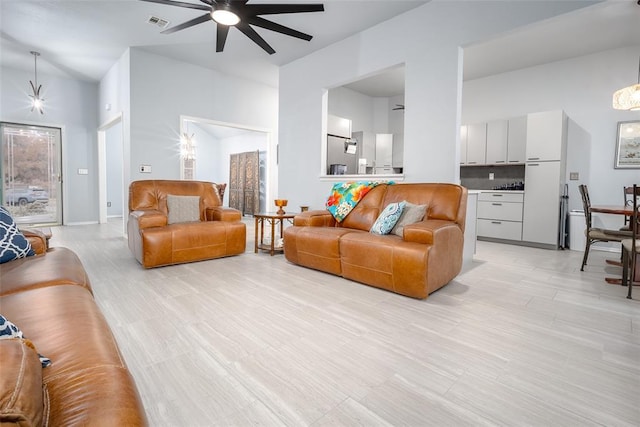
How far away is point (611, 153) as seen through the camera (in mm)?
4797

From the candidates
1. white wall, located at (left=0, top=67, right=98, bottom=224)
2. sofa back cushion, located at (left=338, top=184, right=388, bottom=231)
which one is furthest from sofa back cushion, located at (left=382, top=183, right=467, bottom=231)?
white wall, located at (left=0, top=67, right=98, bottom=224)

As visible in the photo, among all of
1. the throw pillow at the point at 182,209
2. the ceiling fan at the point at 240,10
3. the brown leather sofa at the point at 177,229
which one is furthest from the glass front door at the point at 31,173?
the ceiling fan at the point at 240,10

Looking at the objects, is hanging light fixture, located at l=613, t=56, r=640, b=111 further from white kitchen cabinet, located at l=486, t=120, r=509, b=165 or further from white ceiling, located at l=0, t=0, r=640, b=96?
white kitchen cabinet, located at l=486, t=120, r=509, b=165

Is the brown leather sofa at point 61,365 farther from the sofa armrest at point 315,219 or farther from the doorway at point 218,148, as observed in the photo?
the doorway at point 218,148

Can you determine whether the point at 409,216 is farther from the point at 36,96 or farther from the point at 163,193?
the point at 36,96

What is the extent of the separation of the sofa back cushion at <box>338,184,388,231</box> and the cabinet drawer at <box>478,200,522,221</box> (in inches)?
115

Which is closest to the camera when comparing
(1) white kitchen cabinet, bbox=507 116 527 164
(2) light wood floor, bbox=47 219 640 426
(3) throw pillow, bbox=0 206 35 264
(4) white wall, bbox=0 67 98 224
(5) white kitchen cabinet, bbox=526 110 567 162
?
(2) light wood floor, bbox=47 219 640 426

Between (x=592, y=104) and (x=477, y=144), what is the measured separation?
1661 mm

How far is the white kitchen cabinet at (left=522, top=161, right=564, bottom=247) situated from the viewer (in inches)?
192

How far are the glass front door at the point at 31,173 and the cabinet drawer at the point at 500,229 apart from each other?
8.43 meters

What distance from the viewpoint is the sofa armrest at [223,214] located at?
13.1ft

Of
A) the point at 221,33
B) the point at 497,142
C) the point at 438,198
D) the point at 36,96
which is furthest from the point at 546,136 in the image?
the point at 36,96

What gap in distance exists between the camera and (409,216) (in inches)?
121

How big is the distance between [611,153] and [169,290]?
20.5 ft
